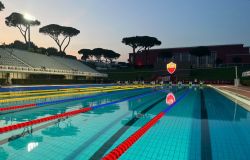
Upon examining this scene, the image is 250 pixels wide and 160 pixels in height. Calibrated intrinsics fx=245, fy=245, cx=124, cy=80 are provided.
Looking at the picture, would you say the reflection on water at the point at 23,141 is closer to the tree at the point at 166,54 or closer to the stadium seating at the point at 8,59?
the stadium seating at the point at 8,59

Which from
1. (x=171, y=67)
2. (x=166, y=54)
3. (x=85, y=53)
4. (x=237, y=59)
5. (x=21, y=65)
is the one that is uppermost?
(x=85, y=53)

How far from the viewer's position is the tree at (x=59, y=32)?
161ft

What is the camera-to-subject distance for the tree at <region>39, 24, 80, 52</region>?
4895 centimetres

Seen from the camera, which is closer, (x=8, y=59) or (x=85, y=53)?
(x=8, y=59)

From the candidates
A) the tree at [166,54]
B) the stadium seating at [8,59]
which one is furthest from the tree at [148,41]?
the stadium seating at [8,59]

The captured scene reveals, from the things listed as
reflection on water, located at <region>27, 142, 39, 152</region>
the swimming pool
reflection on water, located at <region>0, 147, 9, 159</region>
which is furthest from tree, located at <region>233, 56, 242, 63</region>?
reflection on water, located at <region>0, 147, 9, 159</region>

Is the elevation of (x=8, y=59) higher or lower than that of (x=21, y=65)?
higher

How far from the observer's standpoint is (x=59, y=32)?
49.7 meters

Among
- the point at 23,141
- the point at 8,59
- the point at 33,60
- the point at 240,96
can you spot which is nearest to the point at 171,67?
the point at 33,60

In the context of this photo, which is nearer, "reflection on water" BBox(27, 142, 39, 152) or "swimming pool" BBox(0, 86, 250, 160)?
"swimming pool" BBox(0, 86, 250, 160)

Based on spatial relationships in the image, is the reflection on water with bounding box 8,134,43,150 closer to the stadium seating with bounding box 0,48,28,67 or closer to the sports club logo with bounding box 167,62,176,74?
the stadium seating with bounding box 0,48,28,67

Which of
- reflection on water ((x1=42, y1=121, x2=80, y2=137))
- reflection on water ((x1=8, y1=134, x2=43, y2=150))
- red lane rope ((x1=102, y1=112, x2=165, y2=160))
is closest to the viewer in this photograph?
red lane rope ((x1=102, y1=112, x2=165, y2=160))

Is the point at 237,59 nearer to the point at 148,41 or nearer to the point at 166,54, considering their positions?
the point at 166,54

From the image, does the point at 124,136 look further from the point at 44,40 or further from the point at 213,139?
the point at 44,40
